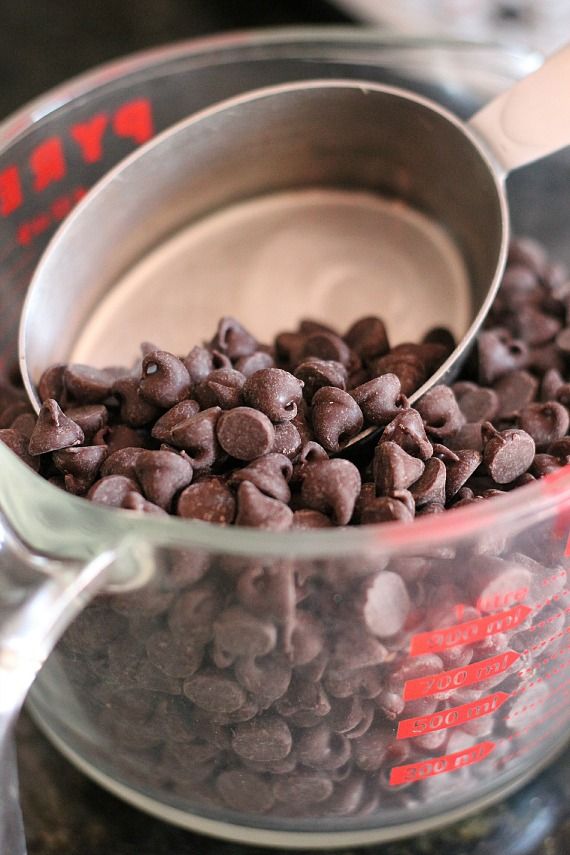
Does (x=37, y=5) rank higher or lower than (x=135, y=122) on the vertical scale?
higher

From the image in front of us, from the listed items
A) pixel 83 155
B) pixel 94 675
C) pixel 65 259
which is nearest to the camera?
pixel 94 675

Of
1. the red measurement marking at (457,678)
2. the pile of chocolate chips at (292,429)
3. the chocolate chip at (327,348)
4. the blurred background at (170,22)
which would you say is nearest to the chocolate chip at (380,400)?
the pile of chocolate chips at (292,429)

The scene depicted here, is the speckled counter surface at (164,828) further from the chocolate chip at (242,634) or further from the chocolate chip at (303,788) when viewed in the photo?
the chocolate chip at (242,634)

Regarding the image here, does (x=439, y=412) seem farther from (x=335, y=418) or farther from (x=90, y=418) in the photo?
(x=90, y=418)

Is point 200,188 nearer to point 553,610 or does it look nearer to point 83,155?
point 83,155

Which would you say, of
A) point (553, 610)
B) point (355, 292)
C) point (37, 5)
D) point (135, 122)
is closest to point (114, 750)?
point (553, 610)

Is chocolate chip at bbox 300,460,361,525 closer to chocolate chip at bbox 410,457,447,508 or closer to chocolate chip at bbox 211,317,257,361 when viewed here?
chocolate chip at bbox 410,457,447,508

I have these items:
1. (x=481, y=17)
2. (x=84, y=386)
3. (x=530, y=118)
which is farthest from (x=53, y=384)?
(x=481, y=17)
